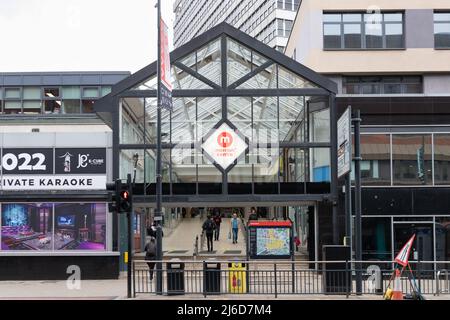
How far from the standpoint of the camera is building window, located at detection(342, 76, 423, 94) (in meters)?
32.6

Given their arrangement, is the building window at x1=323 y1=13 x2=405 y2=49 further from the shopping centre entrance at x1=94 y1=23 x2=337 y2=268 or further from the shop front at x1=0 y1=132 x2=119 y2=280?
the shop front at x1=0 y1=132 x2=119 y2=280

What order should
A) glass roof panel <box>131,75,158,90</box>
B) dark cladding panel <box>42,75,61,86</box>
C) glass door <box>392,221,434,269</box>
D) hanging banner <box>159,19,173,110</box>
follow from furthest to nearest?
dark cladding panel <box>42,75,61,86</box> < glass roof panel <box>131,75,158,90</box> < glass door <box>392,221,434,269</box> < hanging banner <box>159,19,173,110</box>

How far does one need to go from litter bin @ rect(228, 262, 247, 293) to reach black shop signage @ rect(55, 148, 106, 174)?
8.33m

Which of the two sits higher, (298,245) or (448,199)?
(448,199)

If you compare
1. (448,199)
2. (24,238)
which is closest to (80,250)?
(24,238)

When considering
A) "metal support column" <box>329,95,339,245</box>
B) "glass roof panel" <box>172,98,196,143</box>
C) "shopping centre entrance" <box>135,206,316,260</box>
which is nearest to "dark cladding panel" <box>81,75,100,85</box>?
"shopping centre entrance" <box>135,206,316,260</box>

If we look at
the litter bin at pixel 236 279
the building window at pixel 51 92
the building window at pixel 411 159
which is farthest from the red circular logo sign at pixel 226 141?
the building window at pixel 51 92

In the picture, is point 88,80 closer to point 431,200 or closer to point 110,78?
point 110,78

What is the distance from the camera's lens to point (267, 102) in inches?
1048

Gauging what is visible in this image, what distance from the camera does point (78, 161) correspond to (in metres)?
25.2
